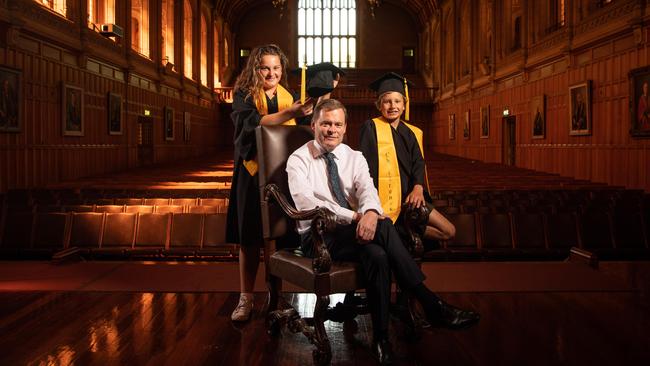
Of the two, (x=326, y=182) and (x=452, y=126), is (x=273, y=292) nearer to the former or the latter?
(x=326, y=182)

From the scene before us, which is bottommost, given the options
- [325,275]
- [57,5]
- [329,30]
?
[325,275]

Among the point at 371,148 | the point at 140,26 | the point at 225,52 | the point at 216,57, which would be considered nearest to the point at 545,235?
the point at 371,148

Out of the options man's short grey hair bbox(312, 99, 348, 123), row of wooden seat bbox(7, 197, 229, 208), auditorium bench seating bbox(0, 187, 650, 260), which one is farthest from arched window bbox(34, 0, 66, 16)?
man's short grey hair bbox(312, 99, 348, 123)

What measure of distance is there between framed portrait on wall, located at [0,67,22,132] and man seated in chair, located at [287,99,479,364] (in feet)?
27.1

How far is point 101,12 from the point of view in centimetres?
1388

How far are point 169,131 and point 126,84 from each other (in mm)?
3869

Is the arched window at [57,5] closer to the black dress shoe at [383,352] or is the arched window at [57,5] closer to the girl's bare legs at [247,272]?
the girl's bare legs at [247,272]

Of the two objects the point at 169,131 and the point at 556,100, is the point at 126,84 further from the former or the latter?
the point at 556,100

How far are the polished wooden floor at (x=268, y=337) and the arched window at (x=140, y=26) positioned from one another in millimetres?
14140

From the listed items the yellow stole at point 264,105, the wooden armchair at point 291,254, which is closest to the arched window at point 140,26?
the yellow stole at point 264,105

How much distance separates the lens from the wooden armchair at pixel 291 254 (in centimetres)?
264

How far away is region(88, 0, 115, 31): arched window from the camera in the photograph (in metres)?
13.4

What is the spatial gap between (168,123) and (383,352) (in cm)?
1714

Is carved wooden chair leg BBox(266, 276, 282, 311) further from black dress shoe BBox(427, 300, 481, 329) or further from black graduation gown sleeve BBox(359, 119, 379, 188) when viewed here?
black dress shoe BBox(427, 300, 481, 329)
